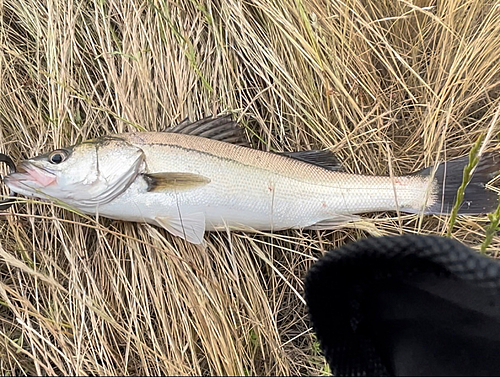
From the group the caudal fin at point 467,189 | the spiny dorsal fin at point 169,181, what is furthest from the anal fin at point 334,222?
the spiny dorsal fin at point 169,181

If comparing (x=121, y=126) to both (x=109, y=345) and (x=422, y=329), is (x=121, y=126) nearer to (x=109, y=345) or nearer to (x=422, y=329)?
(x=109, y=345)

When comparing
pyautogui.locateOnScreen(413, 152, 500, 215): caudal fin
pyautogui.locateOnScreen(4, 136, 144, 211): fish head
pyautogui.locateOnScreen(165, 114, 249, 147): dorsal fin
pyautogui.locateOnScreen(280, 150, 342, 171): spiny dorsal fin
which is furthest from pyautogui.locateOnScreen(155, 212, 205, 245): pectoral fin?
pyautogui.locateOnScreen(413, 152, 500, 215): caudal fin

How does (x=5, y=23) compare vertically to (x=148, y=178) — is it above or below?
above

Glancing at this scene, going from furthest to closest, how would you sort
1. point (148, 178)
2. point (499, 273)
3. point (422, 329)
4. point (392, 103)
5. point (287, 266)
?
1. point (392, 103)
2. point (287, 266)
3. point (148, 178)
4. point (422, 329)
5. point (499, 273)

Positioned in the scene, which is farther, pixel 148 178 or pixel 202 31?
pixel 202 31

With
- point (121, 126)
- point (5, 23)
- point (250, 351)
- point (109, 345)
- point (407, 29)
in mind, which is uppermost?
point (5, 23)

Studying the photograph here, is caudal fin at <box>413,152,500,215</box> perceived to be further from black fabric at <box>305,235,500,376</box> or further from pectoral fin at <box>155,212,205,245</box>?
pectoral fin at <box>155,212,205,245</box>

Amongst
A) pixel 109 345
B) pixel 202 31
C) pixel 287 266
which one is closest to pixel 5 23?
pixel 202 31
